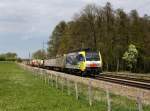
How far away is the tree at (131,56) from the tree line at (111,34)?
0.96m

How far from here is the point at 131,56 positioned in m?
91.9

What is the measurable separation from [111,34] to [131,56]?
694 cm

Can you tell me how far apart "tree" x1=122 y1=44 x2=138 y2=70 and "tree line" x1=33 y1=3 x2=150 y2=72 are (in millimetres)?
961

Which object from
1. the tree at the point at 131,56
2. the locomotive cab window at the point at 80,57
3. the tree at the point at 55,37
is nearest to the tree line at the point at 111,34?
the tree at the point at 131,56

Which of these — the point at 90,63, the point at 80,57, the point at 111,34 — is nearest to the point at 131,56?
the point at 111,34

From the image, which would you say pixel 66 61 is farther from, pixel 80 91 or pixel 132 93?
pixel 132 93

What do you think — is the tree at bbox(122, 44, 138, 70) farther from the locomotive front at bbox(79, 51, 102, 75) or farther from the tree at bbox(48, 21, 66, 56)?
the tree at bbox(48, 21, 66, 56)

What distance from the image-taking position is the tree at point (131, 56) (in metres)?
89.6

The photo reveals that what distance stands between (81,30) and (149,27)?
17591 millimetres

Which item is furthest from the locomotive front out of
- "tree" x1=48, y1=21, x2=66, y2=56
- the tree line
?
"tree" x1=48, y1=21, x2=66, y2=56

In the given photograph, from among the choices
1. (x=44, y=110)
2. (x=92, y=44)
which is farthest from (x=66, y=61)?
(x=44, y=110)

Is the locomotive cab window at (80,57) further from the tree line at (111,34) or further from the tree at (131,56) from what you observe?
the tree at (131,56)

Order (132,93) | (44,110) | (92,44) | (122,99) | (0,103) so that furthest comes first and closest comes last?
(92,44) < (0,103) < (44,110) < (122,99) < (132,93)

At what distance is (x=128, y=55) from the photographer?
303 feet
